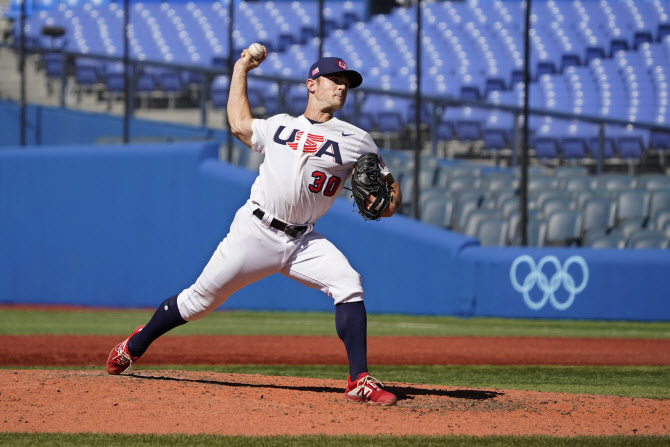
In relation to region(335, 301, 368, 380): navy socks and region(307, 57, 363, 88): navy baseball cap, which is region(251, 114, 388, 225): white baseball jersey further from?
region(335, 301, 368, 380): navy socks

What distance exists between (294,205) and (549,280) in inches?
272

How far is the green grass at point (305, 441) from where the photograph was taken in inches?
156

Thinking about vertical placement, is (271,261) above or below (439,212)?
above

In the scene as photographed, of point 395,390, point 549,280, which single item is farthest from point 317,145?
point 549,280

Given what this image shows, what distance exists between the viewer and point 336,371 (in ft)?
23.1

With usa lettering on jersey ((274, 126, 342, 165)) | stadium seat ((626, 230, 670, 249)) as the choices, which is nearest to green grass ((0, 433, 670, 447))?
usa lettering on jersey ((274, 126, 342, 165))

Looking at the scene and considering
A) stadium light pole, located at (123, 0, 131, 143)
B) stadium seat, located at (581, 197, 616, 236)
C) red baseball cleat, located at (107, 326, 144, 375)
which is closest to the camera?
red baseball cleat, located at (107, 326, 144, 375)

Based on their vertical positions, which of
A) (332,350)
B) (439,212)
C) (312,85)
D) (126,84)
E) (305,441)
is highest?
(126,84)

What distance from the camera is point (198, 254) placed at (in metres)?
13.0

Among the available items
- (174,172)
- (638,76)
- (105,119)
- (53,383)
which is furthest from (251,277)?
(638,76)

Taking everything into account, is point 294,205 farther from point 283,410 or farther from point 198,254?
point 198,254

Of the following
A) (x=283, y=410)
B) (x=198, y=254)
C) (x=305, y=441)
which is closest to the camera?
(x=305, y=441)

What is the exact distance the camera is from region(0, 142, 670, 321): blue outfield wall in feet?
36.2

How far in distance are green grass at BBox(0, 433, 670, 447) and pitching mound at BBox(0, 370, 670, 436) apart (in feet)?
0.30
